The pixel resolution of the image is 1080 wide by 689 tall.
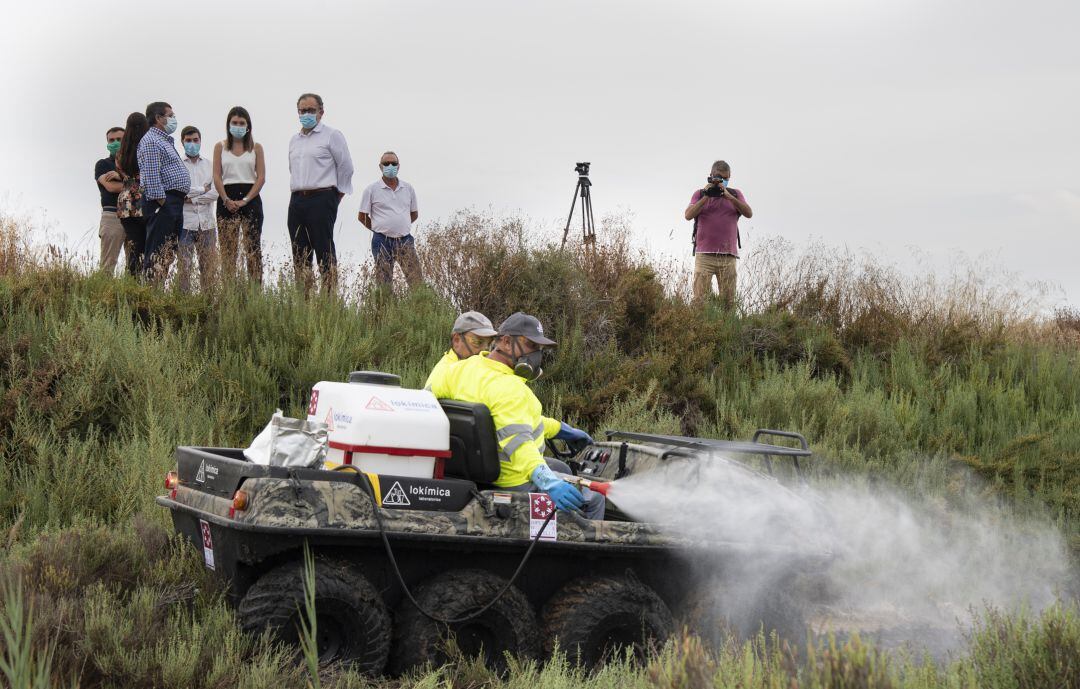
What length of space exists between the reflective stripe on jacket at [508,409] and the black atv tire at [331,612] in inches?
41.9

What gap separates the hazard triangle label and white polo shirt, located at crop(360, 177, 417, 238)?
774 cm

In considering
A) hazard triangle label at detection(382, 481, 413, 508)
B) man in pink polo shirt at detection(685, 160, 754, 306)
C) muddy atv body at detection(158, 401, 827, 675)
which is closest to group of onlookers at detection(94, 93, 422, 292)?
man in pink polo shirt at detection(685, 160, 754, 306)

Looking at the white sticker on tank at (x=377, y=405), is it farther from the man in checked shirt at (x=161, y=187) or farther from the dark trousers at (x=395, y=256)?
the dark trousers at (x=395, y=256)

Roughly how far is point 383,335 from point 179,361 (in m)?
2.21

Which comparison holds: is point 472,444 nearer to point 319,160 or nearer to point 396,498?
point 396,498

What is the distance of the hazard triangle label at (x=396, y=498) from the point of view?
18.4 ft

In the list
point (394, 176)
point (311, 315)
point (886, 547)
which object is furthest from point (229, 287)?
point (886, 547)

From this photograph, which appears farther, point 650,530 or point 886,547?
point 886,547

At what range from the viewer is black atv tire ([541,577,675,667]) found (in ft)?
19.3

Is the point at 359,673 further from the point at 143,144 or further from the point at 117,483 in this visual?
the point at 143,144

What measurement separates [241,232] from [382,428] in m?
7.00

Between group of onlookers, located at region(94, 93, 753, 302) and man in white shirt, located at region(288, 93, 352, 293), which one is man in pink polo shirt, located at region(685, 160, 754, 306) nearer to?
group of onlookers, located at region(94, 93, 753, 302)

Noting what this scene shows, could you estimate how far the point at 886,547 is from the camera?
314 inches

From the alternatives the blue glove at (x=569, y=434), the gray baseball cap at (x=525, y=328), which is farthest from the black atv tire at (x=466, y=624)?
the blue glove at (x=569, y=434)
